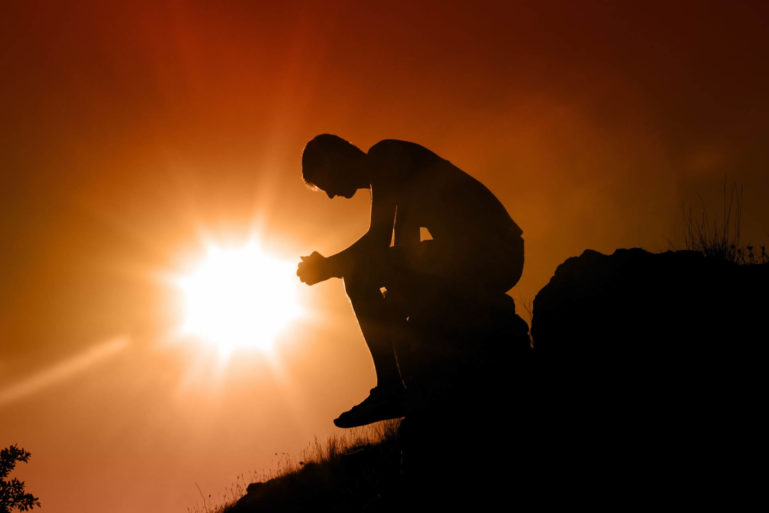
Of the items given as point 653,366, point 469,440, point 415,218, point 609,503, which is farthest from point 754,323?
point 415,218

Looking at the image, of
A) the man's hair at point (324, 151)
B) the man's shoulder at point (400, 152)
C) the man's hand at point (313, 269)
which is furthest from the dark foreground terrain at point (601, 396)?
the man's hair at point (324, 151)

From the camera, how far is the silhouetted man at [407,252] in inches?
120

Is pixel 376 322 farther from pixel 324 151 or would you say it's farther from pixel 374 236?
pixel 324 151

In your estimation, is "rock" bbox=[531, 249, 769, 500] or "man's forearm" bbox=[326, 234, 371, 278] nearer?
"rock" bbox=[531, 249, 769, 500]

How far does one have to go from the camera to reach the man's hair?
353cm

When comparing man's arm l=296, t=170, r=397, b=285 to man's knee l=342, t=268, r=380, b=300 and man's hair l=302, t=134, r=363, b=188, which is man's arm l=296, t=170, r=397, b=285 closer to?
man's knee l=342, t=268, r=380, b=300

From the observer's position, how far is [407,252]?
10.1ft

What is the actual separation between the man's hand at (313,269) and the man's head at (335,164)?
665 millimetres

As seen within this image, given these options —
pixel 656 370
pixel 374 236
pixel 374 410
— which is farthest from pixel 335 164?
pixel 656 370

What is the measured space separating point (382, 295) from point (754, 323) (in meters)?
2.00

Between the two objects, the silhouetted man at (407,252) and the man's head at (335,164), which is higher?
the man's head at (335,164)

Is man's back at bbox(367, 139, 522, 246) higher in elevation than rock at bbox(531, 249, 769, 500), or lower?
higher

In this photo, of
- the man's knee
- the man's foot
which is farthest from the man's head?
the man's foot

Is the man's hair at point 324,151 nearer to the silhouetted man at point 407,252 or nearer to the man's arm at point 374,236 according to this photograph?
the silhouetted man at point 407,252
